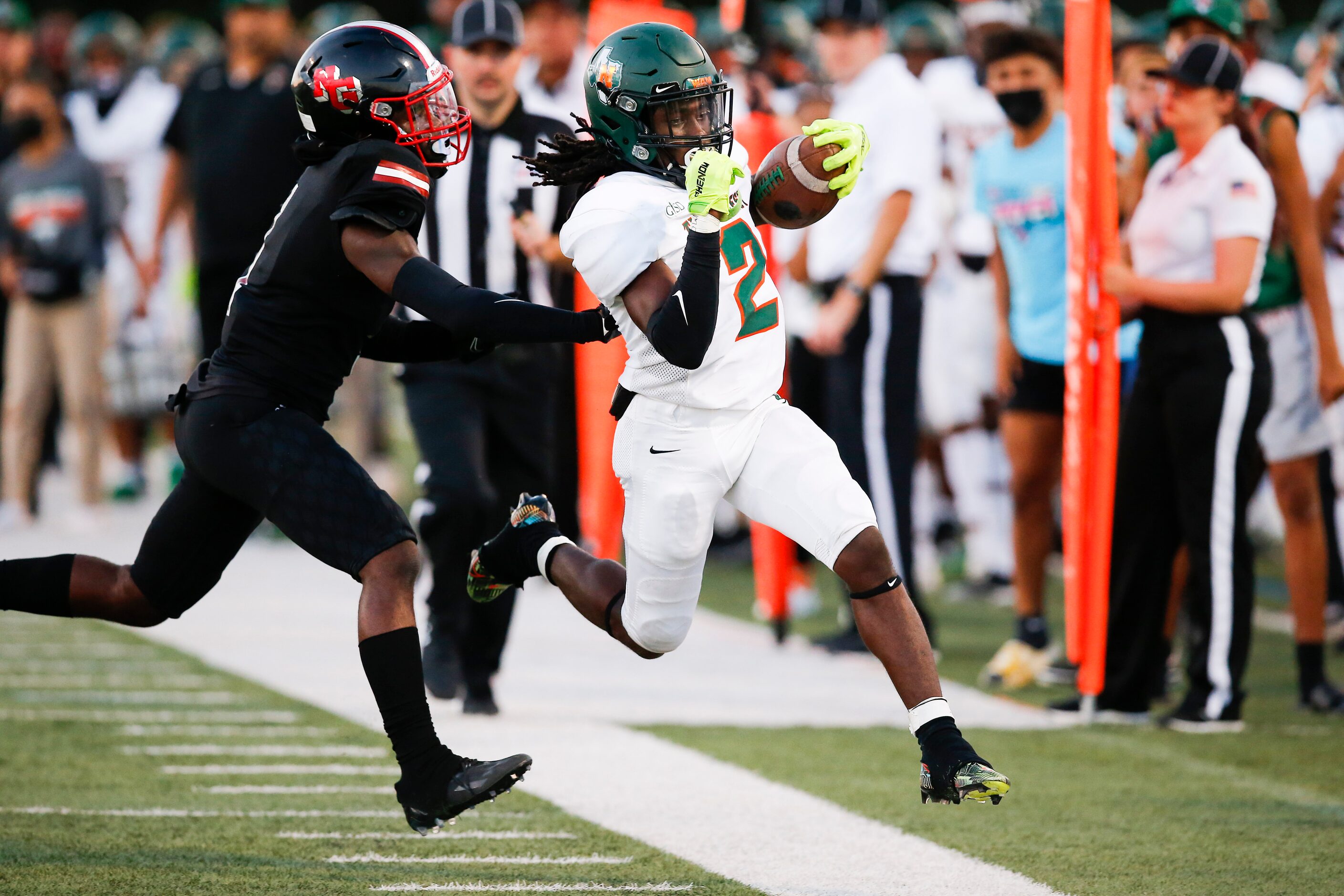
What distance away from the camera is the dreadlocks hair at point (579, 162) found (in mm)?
4453

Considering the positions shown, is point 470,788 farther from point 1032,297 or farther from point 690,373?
point 1032,297

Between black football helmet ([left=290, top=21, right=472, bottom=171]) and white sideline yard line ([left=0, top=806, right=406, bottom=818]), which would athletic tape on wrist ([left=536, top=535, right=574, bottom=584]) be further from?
black football helmet ([left=290, top=21, right=472, bottom=171])

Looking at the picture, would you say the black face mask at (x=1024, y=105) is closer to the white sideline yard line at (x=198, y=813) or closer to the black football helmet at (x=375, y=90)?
the black football helmet at (x=375, y=90)

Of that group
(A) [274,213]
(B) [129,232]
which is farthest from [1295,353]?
(B) [129,232]

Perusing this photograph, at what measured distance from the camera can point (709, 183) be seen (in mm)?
3883

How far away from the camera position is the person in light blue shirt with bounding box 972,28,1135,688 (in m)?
6.87

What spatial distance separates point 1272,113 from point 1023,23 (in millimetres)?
1323

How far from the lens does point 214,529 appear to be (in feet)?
14.2

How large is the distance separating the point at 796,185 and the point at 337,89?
3.53 feet

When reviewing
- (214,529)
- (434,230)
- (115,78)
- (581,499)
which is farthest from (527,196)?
(115,78)

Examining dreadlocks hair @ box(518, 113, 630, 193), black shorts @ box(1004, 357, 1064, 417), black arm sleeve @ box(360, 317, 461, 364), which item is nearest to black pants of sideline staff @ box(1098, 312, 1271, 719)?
black shorts @ box(1004, 357, 1064, 417)

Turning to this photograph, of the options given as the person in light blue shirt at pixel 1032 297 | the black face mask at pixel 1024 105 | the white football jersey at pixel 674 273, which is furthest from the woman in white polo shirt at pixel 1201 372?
the white football jersey at pixel 674 273

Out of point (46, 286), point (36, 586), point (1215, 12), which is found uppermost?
point (1215, 12)

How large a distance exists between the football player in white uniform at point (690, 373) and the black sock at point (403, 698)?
26.7 inches
